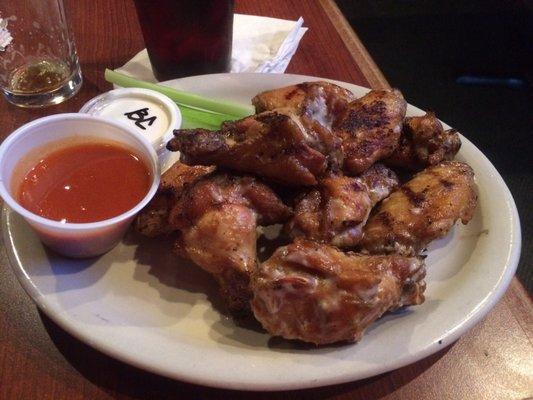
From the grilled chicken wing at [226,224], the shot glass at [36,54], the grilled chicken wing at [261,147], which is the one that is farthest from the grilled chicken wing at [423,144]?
the shot glass at [36,54]

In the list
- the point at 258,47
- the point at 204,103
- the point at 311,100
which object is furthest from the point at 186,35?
the point at 311,100

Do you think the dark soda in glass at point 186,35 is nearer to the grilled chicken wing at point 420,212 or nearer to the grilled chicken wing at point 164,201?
the grilled chicken wing at point 164,201

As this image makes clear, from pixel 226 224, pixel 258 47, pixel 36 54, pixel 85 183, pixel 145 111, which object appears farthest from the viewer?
pixel 258 47

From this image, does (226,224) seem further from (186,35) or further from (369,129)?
(186,35)

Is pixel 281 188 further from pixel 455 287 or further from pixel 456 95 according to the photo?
pixel 456 95

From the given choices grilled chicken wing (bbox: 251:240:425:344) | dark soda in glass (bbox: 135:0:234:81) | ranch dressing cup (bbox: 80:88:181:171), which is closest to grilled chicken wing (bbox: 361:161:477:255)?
grilled chicken wing (bbox: 251:240:425:344)

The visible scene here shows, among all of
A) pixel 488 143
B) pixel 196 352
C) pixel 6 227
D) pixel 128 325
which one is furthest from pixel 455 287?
pixel 488 143
